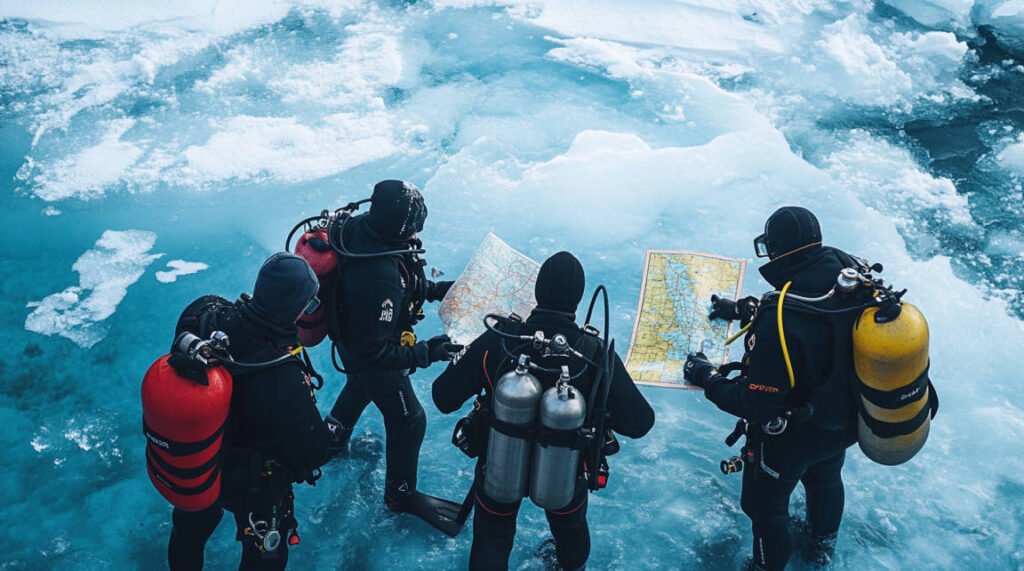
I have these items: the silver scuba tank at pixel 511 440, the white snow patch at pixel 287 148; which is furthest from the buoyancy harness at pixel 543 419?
the white snow patch at pixel 287 148

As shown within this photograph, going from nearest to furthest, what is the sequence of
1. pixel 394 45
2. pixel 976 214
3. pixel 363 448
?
pixel 363 448 < pixel 976 214 < pixel 394 45

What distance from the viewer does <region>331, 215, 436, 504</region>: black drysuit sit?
321 cm

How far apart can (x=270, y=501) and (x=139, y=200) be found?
367 centimetres

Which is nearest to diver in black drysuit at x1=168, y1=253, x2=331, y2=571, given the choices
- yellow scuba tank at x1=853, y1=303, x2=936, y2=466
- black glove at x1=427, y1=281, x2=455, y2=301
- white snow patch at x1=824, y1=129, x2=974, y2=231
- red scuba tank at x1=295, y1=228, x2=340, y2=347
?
red scuba tank at x1=295, y1=228, x2=340, y2=347

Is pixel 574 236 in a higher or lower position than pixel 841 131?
lower

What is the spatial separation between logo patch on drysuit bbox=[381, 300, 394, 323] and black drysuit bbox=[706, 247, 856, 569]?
145 cm

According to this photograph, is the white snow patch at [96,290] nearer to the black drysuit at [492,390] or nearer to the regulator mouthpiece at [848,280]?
the black drysuit at [492,390]

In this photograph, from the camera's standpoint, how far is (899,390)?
9.15ft

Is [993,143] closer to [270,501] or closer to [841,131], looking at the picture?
[841,131]

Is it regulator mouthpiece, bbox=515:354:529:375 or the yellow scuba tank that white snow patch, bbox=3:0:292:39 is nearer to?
regulator mouthpiece, bbox=515:354:529:375

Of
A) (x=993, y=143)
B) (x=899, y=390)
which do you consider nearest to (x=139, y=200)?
(x=899, y=390)

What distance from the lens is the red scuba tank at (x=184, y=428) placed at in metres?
2.44

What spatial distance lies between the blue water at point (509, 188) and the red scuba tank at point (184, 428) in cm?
117

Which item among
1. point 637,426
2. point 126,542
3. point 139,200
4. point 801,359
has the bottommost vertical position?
point 126,542
